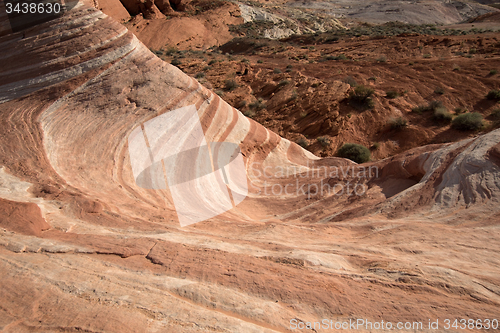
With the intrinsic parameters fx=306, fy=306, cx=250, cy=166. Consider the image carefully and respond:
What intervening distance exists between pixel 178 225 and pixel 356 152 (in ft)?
34.3

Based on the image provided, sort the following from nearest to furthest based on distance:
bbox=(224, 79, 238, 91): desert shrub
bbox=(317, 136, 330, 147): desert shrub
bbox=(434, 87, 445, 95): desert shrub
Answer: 1. bbox=(317, 136, 330, 147): desert shrub
2. bbox=(434, 87, 445, 95): desert shrub
3. bbox=(224, 79, 238, 91): desert shrub

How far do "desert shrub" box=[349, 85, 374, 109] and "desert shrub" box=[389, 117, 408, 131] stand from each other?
4.64 feet

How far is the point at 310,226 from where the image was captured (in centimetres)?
482

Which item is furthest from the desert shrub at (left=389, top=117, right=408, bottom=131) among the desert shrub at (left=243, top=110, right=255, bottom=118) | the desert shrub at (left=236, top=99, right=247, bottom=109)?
the desert shrub at (left=236, top=99, right=247, bottom=109)

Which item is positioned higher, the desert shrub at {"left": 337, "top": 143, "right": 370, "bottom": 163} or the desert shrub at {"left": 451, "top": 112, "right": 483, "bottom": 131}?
the desert shrub at {"left": 451, "top": 112, "right": 483, "bottom": 131}

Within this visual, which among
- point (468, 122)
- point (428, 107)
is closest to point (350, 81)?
point (428, 107)

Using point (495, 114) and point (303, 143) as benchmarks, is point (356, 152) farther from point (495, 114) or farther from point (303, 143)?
point (495, 114)

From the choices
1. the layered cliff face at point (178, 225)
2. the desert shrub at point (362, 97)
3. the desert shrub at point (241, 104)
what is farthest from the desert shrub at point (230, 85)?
the layered cliff face at point (178, 225)

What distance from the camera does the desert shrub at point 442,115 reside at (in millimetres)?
14055

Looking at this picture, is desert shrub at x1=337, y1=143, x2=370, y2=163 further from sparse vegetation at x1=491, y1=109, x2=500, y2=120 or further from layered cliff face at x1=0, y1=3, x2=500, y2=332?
sparse vegetation at x1=491, y1=109, x2=500, y2=120

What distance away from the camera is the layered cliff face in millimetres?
2619

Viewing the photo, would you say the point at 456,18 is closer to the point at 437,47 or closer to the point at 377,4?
the point at 377,4

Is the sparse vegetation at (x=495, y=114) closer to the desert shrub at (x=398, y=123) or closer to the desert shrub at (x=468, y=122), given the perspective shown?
the desert shrub at (x=468, y=122)

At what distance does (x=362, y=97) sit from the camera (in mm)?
15484
